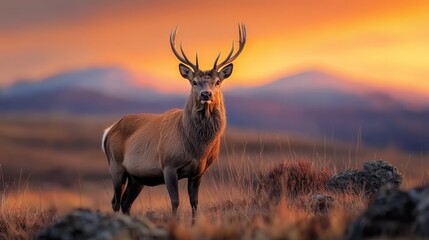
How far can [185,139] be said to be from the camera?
11320 mm

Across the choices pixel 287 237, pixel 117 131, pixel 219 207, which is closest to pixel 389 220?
pixel 287 237

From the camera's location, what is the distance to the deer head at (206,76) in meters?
10.9

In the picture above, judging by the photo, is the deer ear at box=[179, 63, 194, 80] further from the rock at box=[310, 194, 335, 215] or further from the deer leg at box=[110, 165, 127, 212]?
the rock at box=[310, 194, 335, 215]

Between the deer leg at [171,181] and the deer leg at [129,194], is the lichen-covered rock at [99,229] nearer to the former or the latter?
the deer leg at [171,181]

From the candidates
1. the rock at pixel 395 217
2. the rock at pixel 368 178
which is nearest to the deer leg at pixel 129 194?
the rock at pixel 368 178

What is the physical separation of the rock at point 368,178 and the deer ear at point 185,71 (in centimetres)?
327

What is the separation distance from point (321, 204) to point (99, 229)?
4.35m

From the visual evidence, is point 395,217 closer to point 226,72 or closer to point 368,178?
Result: point 226,72

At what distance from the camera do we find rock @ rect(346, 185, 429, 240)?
650 cm

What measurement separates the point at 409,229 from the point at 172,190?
5242mm

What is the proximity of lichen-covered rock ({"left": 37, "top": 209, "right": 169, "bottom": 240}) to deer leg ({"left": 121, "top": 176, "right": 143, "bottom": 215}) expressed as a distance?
17.3 ft

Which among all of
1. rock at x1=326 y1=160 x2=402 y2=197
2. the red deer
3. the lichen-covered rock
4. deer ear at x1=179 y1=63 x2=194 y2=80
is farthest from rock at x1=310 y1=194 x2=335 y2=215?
the lichen-covered rock

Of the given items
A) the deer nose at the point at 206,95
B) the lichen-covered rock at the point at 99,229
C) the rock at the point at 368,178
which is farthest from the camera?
the rock at the point at 368,178

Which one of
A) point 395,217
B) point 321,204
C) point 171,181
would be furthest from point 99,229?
point 321,204
